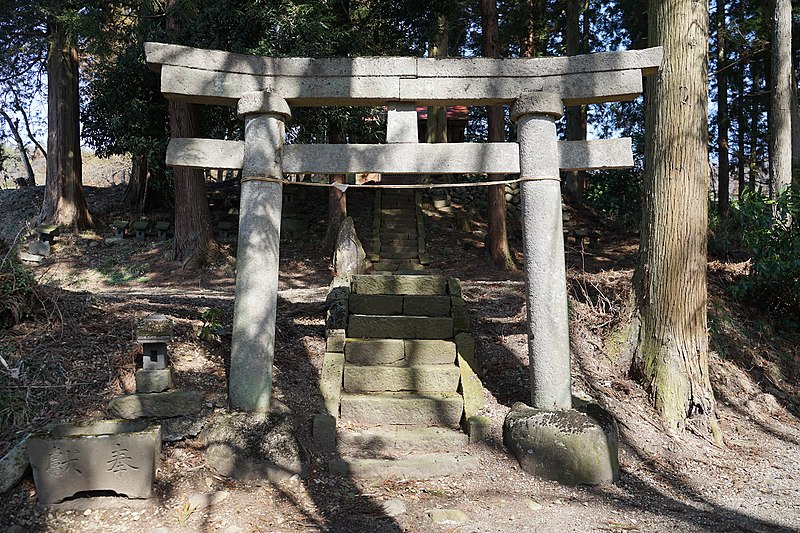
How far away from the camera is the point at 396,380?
6.00m

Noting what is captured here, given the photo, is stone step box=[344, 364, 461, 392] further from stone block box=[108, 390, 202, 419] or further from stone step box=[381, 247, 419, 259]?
stone step box=[381, 247, 419, 259]

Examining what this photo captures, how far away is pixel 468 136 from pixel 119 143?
55.5 ft

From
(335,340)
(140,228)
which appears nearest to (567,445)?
(335,340)

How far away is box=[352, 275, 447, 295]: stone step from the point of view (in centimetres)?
723

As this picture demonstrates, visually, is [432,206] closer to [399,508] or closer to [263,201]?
[263,201]

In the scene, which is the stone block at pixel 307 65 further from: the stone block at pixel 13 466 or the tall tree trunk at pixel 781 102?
the tall tree trunk at pixel 781 102

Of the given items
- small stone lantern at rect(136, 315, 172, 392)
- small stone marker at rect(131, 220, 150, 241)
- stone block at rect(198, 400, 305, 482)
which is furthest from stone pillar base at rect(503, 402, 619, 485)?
small stone marker at rect(131, 220, 150, 241)

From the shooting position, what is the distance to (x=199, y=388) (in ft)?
18.0

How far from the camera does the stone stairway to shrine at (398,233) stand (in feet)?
43.9

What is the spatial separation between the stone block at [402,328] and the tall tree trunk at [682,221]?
2.34 metres

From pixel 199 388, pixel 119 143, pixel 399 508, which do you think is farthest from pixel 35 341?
pixel 119 143

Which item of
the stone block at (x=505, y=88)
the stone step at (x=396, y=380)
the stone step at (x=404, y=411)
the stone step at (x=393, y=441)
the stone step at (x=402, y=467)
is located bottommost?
the stone step at (x=402, y=467)

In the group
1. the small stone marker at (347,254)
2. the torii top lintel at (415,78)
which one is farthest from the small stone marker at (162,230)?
the torii top lintel at (415,78)

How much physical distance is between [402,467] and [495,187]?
946cm
